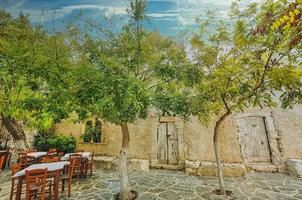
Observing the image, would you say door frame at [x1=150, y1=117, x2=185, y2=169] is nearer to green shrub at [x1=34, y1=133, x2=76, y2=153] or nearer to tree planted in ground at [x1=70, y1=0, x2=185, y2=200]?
tree planted in ground at [x1=70, y1=0, x2=185, y2=200]

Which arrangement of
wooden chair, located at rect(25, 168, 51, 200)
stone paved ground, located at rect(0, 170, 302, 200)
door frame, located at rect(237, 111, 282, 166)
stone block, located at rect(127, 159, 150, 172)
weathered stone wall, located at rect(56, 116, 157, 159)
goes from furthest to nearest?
1. weathered stone wall, located at rect(56, 116, 157, 159)
2. stone block, located at rect(127, 159, 150, 172)
3. door frame, located at rect(237, 111, 282, 166)
4. stone paved ground, located at rect(0, 170, 302, 200)
5. wooden chair, located at rect(25, 168, 51, 200)

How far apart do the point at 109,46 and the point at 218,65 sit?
10.9ft

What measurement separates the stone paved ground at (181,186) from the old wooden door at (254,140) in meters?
1.08

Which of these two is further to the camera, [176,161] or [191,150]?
[176,161]

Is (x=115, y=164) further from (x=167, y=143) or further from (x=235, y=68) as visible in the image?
(x=235, y=68)

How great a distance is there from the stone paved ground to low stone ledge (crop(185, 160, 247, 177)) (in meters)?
0.36

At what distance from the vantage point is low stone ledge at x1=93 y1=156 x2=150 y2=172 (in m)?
8.93

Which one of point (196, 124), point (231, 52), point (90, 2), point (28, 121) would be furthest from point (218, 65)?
point (90, 2)

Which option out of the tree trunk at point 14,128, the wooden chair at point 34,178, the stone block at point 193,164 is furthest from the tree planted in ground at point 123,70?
the tree trunk at point 14,128

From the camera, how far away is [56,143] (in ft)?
35.2

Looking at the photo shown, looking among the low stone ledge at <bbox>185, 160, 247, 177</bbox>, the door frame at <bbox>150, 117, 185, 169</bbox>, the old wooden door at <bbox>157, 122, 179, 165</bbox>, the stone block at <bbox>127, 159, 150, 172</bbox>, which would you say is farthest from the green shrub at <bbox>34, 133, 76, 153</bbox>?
the low stone ledge at <bbox>185, 160, 247, 177</bbox>

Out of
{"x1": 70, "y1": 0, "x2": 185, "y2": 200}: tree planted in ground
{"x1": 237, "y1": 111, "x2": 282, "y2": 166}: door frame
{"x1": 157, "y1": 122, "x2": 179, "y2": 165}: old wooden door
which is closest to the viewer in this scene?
{"x1": 70, "y1": 0, "x2": 185, "y2": 200}: tree planted in ground

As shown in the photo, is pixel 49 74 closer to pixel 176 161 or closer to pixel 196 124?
pixel 196 124

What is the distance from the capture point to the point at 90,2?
13234 mm
